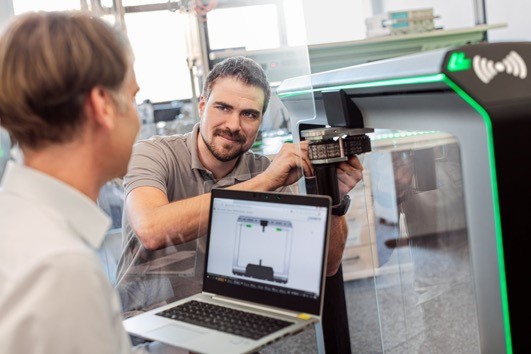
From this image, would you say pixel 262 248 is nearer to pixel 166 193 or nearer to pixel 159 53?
pixel 166 193

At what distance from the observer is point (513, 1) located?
3.97 metres

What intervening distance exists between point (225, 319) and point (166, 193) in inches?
17.4

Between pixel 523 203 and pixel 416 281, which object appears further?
pixel 416 281

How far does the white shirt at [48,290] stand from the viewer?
0.73 m

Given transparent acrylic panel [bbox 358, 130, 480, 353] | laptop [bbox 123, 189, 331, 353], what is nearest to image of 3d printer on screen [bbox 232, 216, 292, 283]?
laptop [bbox 123, 189, 331, 353]

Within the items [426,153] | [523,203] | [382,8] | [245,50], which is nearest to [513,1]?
[382,8]

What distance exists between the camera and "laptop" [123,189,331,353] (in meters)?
1.13

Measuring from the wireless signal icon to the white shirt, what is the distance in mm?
523

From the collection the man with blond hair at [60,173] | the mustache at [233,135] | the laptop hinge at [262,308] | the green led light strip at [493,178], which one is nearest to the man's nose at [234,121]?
the mustache at [233,135]

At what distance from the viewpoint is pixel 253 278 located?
4.07 feet

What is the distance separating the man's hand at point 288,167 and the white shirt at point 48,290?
0.63m

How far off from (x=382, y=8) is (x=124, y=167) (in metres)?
4.22

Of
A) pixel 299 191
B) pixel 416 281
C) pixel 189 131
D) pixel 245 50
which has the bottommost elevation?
pixel 416 281

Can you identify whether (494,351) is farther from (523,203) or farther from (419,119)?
(419,119)
